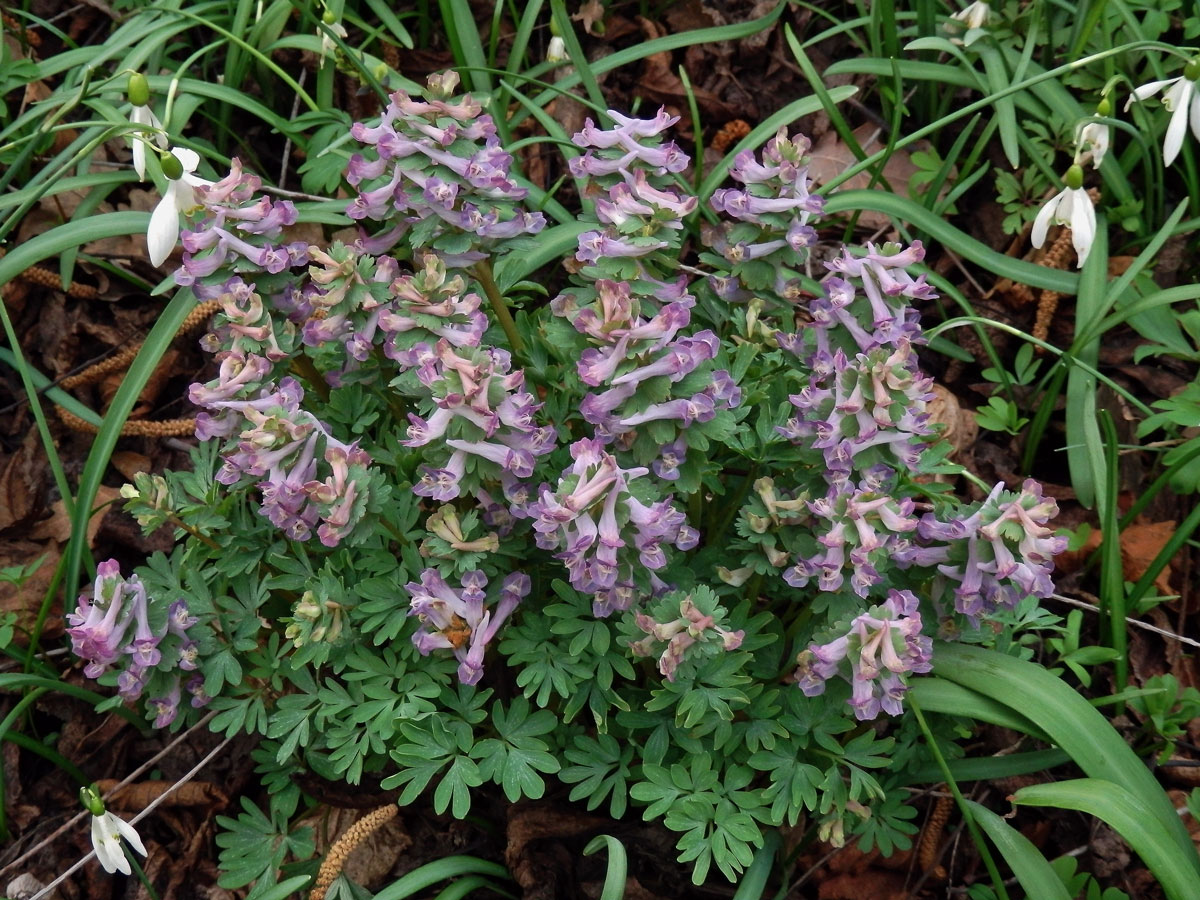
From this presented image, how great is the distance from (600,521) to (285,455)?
63cm

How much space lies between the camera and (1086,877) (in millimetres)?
2523

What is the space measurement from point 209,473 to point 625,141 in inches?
49.0

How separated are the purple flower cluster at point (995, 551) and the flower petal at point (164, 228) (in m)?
1.66

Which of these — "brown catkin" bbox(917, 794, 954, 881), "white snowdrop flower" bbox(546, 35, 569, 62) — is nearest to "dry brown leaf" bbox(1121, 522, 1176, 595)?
"brown catkin" bbox(917, 794, 954, 881)

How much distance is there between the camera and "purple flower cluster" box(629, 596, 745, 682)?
2.01 meters

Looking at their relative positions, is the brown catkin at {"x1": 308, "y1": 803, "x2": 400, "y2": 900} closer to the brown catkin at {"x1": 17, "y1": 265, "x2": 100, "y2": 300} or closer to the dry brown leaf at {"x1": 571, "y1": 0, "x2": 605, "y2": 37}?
the brown catkin at {"x1": 17, "y1": 265, "x2": 100, "y2": 300}

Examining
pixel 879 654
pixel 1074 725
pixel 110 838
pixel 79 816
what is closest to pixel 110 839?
pixel 110 838

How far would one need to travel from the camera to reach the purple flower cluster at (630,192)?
2098 mm

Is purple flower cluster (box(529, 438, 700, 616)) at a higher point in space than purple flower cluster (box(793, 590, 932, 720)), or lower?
higher

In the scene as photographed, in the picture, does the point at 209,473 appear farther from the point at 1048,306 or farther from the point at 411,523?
the point at 1048,306

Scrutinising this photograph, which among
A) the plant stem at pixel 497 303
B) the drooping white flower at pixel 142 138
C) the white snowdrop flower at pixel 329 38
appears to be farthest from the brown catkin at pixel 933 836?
the white snowdrop flower at pixel 329 38

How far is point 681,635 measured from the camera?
2.01 m

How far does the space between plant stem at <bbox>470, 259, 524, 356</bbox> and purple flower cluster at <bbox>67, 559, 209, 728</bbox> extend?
3.00 feet

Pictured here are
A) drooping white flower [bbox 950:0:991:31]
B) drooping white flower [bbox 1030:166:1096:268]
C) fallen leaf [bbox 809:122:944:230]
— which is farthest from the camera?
fallen leaf [bbox 809:122:944:230]
